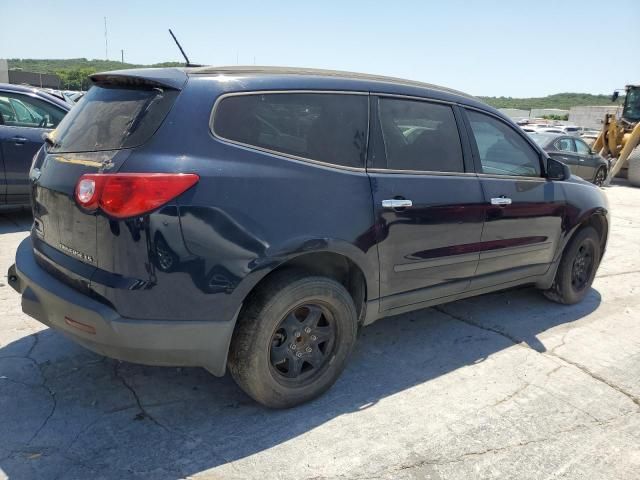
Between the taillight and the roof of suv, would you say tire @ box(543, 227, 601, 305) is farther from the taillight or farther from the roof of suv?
the taillight

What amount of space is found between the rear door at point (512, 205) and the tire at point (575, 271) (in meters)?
0.35

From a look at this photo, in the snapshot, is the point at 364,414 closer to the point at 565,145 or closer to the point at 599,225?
the point at 599,225

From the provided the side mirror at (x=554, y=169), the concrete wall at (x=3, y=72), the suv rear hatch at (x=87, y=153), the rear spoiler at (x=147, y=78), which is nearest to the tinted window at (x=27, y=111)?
the suv rear hatch at (x=87, y=153)

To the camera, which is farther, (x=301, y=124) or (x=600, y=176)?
(x=600, y=176)

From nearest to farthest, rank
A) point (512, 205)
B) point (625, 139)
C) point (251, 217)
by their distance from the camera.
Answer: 1. point (251, 217)
2. point (512, 205)
3. point (625, 139)

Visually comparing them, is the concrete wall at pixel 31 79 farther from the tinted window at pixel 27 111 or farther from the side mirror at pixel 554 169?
the side mirror at pixel 554 169

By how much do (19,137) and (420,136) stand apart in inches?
205

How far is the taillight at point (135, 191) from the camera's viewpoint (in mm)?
2398

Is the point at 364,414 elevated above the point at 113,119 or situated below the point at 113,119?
below

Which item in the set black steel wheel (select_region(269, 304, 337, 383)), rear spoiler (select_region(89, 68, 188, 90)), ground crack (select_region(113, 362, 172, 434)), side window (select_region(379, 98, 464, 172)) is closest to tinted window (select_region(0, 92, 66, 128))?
rear spoiler (select_region(89, 68, 188, 90))

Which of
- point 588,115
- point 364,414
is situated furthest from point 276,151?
point 588,115

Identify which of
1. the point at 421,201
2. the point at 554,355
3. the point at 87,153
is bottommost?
the point at 554,355

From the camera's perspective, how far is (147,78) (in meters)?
2.72

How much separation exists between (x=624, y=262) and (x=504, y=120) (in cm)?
372
